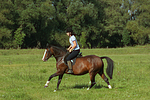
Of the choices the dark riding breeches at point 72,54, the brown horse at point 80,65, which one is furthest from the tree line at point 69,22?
the dark riding breeches at point 72,54

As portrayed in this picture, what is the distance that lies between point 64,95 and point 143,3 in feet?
251

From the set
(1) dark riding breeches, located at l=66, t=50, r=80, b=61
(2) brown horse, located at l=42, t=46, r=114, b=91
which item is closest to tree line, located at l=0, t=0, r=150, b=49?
(2) brown horse, located at l=42, t=46, r=114, b=91

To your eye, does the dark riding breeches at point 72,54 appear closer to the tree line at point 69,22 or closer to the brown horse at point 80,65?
the brown horse at point 80,65

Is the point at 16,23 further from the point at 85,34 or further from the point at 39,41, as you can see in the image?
the point at 85,34

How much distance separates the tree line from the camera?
6116 cm

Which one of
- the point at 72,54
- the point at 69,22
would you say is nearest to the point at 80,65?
the point at 72,54

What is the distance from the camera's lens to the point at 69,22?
73.1 m

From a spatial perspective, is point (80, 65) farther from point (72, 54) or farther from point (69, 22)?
point (69, 22)

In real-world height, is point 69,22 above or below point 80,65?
above

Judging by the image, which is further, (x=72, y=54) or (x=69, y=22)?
(x=69, y=22)

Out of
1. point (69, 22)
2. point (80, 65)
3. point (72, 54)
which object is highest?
point (69, 22)

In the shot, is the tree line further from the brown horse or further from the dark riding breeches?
the dark riding breeches

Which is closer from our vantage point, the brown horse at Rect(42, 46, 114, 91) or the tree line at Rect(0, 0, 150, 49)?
the brown horse at Rect(42, 46, 114, 91)

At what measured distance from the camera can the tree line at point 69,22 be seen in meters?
61.2
